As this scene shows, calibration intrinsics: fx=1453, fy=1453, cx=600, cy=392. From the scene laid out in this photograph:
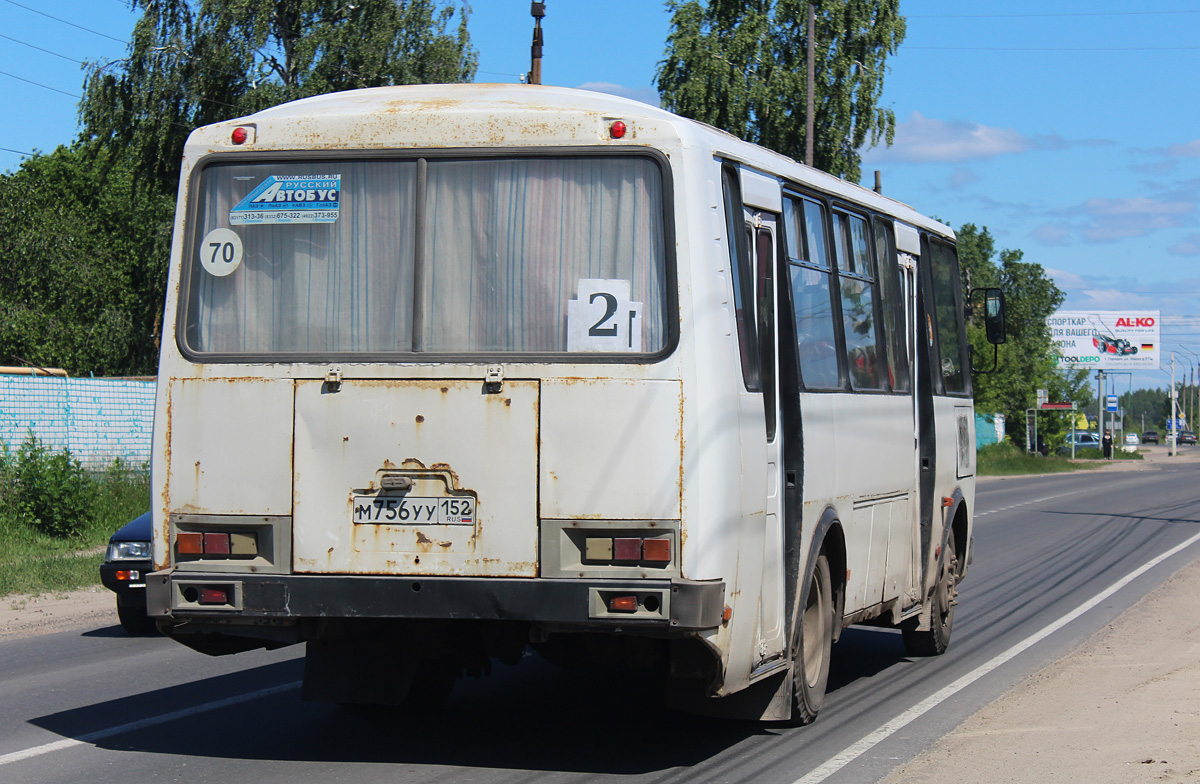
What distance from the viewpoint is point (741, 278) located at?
6.83 m

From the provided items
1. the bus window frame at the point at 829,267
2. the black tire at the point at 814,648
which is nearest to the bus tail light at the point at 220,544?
the black tire at the point at 814,648

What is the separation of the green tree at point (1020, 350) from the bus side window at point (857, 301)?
32818 mm

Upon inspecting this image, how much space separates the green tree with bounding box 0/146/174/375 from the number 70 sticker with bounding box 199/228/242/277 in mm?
29395

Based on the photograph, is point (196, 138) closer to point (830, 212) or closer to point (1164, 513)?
point (830, 212)

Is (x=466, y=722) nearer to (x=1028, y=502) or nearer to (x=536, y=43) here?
(x=536, y=43)

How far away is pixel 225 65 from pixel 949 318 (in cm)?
2691

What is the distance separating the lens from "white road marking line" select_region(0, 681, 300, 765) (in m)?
7.18

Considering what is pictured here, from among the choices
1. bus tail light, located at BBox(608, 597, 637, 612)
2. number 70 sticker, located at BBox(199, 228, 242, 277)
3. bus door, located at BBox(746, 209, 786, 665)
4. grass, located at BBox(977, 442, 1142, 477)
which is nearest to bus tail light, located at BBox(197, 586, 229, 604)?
number 70 sticker, located at BBox(199, 228, 242, 277)

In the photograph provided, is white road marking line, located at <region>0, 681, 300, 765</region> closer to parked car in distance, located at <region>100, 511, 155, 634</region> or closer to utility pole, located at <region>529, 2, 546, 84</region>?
parked car in distance, located at <region>100, 511, 155, 634</region>

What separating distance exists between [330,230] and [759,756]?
3.29 metres

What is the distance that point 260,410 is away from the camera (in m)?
6.53

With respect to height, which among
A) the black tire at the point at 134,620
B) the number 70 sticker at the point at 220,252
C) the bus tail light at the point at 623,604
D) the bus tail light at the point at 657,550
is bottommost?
the black tire at the point at 134,620

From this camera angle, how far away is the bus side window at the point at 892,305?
9469 mm

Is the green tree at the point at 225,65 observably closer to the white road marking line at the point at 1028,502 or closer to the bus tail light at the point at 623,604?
the white road marking line at the point at 1028,502
